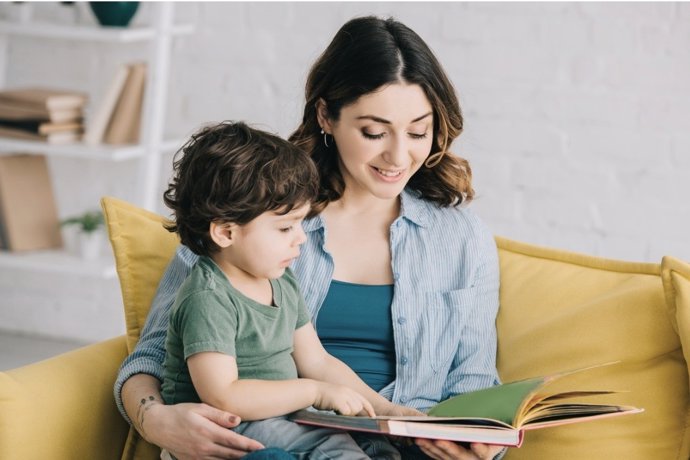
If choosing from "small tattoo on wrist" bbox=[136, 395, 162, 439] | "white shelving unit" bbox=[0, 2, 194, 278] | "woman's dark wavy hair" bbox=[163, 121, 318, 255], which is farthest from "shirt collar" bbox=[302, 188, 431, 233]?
"white shelving unit" bbox=[0, 2, 194, 278]

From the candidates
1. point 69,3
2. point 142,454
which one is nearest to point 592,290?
point 142,454

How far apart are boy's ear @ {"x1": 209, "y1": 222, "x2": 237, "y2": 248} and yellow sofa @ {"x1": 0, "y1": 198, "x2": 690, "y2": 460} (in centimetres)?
41

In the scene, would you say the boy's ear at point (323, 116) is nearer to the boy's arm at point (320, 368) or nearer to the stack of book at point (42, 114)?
the boy's arm at point (320, 368)

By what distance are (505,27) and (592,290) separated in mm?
1395

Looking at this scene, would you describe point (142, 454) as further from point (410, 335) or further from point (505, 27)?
point (505, 27)

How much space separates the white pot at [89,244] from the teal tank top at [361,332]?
71.8 inches

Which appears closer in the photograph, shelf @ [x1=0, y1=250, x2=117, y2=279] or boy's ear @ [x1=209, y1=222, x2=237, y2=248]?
boy's ear @ [x1=209, y1=222, x2=237, y2=248]

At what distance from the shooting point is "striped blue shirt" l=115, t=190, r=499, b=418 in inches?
79.2

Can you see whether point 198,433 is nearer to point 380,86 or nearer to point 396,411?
point 396,411

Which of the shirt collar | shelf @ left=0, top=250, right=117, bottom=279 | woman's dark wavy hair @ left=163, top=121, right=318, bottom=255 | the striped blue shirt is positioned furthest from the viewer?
shelf @ left=0, top=250, right=117, bottom=279

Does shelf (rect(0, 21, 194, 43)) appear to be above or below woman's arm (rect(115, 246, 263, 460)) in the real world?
above

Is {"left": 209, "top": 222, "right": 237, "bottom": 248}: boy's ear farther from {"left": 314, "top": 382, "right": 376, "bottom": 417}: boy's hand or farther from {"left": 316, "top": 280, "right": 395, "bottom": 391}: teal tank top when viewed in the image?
{"left": 316, "top": 280, "right": 395, "bottom": 391}: teal tank top

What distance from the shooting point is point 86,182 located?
3988 millimetres

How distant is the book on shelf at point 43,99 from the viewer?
3562 mm
